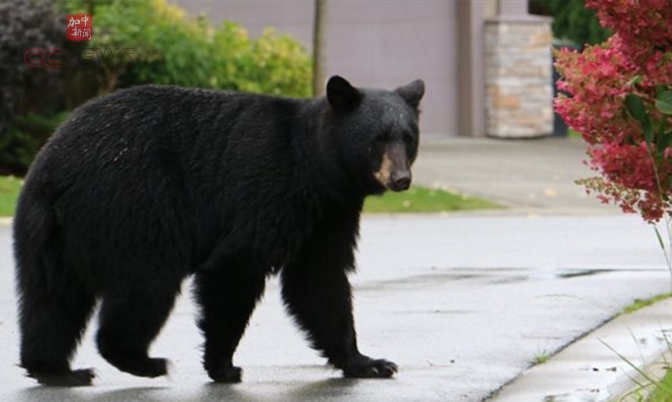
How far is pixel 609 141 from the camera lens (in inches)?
337

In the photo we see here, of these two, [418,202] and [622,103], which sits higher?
[622,103]

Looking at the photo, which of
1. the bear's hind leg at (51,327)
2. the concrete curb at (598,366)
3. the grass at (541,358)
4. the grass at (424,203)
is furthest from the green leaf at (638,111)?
the grass at (424,203)

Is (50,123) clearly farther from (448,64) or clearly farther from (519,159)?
(448,64)

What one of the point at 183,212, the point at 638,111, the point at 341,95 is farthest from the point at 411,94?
the point at 638,111

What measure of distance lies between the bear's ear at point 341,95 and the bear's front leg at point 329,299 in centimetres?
55

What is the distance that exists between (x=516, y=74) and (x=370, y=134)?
69.3 ft

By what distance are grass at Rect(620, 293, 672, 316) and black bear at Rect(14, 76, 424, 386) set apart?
10.8ft

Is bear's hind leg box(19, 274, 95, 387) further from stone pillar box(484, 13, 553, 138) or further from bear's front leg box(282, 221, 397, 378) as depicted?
stone pillar box(484, 13, 553, 138)

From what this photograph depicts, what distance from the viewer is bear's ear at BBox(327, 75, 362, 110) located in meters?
7.90

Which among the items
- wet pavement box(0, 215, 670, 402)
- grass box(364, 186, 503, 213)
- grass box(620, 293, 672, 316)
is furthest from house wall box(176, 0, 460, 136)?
grass box(620, 293, 672, 316)

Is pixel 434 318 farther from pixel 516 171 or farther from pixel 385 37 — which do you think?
pixel 385 37

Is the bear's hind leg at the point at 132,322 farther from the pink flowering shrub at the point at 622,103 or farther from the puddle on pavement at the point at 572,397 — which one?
the pink flowering shrub at the point at 622,103

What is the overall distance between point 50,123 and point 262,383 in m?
13.6

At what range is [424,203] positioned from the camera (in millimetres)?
20312
